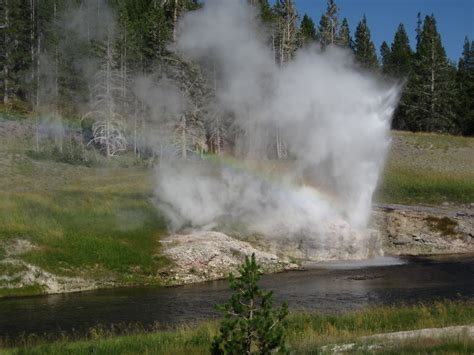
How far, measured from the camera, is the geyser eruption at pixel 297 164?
1724 inches

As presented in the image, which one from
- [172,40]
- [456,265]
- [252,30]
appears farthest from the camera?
[252,30]

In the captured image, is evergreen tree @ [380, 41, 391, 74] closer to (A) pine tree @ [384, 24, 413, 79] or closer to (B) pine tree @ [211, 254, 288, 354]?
(A) pine tree @ [384, 24, 413, 79]

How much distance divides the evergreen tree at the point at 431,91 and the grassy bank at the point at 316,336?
253ft

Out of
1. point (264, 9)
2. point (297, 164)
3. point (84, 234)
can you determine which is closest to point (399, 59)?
point (264, 9)

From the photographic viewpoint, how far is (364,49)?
10488 cm

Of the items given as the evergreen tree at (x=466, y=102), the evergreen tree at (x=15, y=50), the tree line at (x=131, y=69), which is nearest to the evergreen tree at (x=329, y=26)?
the tree line at (x=131, y=69)

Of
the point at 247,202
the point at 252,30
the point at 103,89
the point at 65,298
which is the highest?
the point at 252,30

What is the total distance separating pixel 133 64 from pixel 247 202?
147 feet

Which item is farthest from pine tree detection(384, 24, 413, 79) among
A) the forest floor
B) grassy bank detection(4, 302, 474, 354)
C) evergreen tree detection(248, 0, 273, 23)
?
grassy bank detection(4, 302, 474, 354)

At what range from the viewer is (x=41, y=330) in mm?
22891

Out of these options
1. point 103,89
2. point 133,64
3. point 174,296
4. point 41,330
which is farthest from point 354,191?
point 133,64

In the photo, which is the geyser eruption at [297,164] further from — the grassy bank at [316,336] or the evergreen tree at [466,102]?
the evergreen tree at [466,102]

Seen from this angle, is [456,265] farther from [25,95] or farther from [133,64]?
[25,95]

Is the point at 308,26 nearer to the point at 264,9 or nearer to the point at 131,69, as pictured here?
the point at 264,9
